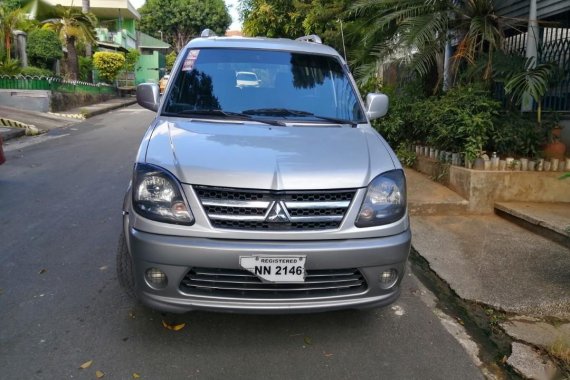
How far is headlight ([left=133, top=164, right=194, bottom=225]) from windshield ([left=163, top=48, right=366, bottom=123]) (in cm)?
98

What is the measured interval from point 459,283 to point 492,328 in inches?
27.5

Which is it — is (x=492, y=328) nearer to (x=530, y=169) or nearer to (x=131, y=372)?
(x=131, y=372)

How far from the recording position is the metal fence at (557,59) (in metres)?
7.37

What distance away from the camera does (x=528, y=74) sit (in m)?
6.55

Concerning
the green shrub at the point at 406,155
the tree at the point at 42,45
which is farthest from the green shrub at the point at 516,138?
the tree at the point at 42,45

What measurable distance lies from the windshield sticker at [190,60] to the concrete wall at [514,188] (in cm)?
357

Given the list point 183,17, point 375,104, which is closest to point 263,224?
point 375,104

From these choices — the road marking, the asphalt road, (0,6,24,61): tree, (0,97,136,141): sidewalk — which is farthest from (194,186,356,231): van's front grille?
(0,6,24,61): tree

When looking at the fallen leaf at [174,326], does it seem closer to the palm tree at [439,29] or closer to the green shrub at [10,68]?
the palm tree at [439,29]

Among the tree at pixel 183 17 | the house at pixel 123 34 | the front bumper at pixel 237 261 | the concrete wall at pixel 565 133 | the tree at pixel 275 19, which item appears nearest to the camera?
the front bumper at pixel 237 261

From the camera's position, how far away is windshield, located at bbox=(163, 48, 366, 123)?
4.04 metres

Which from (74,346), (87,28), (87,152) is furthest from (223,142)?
(87,28)

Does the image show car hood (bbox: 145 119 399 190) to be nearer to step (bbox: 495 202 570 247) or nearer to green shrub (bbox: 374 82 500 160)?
step (bbox: 495 202 570 247)

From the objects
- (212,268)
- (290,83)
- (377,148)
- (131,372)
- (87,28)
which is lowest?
(131,372)
